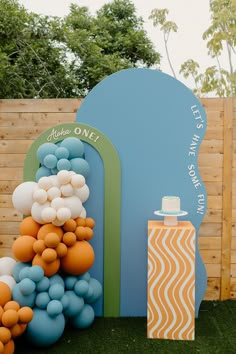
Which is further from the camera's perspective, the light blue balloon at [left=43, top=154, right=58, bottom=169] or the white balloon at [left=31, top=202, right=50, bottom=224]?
the light blue balloon at [left=43, top=154, right=58, bottom=169]

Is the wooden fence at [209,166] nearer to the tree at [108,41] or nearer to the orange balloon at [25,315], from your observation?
the orange balloon at [25,315]

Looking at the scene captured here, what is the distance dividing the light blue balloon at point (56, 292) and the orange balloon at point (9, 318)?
308 mm

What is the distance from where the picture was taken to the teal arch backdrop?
121 inches

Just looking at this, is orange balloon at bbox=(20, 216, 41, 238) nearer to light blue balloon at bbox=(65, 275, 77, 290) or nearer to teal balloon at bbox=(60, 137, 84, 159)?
light blue balloon at bbox=(65, 275, 77, 290)

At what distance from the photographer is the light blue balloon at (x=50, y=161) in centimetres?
277

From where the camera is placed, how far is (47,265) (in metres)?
2.58

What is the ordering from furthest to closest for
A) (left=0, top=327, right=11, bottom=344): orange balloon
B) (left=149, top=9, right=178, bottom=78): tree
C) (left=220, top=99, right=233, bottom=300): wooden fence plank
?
1. (left=149, top=9, right=178, bottom=78): tree
2. (left=220, top=99, right=233, bottom=300): wooden fence plank
3. (left=0, top=327, right=11, bottom=344): orange balloon

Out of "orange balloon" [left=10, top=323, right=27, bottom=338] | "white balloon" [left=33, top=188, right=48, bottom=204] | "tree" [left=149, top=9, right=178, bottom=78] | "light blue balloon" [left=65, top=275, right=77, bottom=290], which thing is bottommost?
"orange balloon" [left=10, top=323, right=27, bottom=338]

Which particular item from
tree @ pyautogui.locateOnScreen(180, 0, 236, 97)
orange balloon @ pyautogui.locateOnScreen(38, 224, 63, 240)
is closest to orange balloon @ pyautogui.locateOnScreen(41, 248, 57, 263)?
orange balloon @ pyautogui.locateOnScreen(38, 224, 63, 240)

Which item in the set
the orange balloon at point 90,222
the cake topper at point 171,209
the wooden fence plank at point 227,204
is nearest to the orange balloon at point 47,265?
the orange balloon at point 90,222

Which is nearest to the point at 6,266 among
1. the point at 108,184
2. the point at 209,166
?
the point at 108,184

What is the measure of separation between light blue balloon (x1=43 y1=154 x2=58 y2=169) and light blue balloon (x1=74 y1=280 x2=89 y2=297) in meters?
0.82

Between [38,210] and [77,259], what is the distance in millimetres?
418

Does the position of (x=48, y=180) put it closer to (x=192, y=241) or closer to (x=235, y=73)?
(x=192, y=241)
